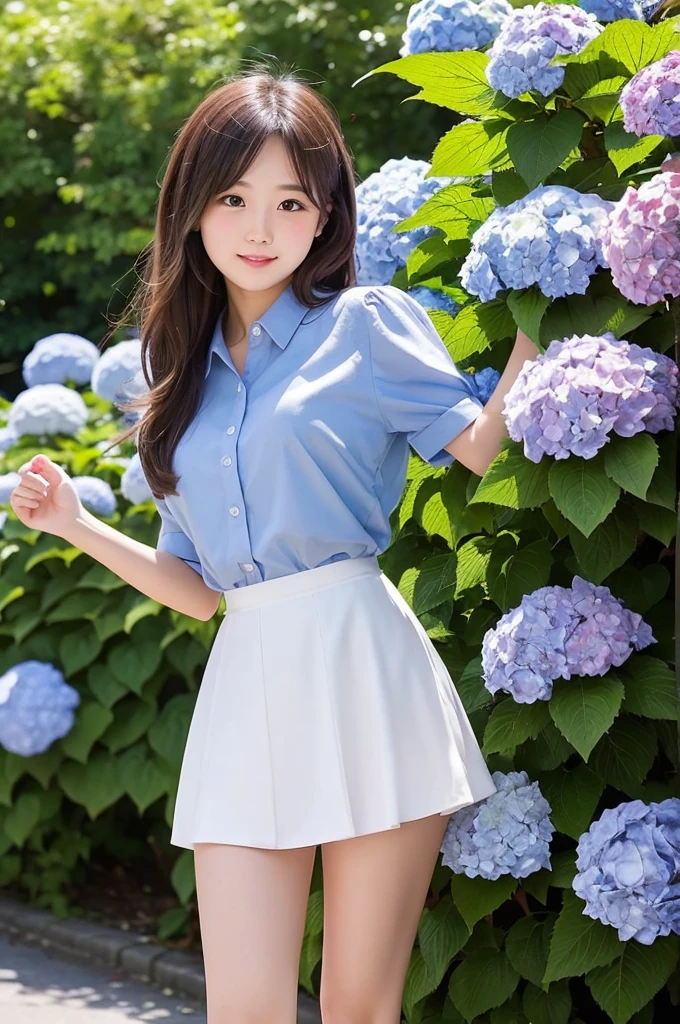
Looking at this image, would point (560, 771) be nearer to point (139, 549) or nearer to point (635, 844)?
point (635, 844)

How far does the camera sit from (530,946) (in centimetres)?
234

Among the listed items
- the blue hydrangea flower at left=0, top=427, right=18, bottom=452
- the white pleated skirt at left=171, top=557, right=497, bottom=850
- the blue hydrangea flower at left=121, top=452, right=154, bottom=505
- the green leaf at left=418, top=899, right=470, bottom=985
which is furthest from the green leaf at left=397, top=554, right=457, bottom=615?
the blue hydrangea flower at left=0, top=427, right=18, bottom=452

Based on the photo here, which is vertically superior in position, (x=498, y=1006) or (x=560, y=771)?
(x=560, y=771)

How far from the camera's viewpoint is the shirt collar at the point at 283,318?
7.34 ft

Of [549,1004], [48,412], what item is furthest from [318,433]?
[48,412]

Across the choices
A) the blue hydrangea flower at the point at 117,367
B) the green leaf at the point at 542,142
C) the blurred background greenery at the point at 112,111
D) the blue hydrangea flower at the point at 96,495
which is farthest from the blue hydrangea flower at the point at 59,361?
the green leaf at the point at 542,142

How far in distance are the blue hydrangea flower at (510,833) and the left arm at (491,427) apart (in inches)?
20.0

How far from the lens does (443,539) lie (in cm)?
271

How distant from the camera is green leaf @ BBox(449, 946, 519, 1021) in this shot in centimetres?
236

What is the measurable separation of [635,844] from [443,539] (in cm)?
80

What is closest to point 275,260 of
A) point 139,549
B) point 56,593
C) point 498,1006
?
point 139,549

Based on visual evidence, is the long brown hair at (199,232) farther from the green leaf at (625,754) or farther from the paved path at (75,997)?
the paved path at (75,997)

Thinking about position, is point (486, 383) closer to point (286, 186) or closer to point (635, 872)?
point (286, 186)

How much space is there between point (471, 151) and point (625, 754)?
965mm
